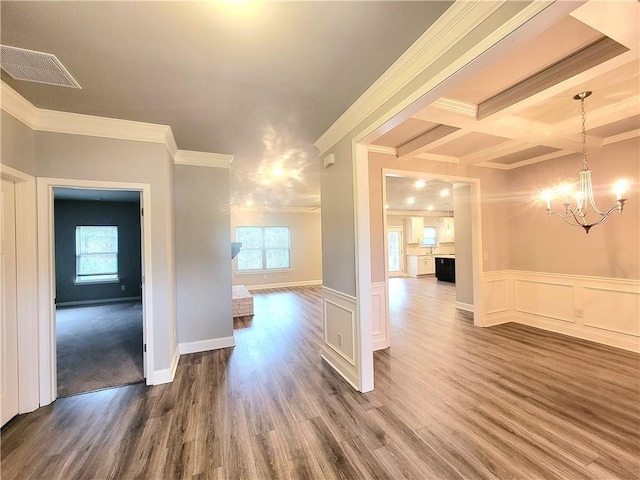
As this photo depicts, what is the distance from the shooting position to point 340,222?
285cm

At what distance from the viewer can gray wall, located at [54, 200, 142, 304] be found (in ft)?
21.1

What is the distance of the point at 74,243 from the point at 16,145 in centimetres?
578

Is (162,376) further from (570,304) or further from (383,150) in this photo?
(570,304)

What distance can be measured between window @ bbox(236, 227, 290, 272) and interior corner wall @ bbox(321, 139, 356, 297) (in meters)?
5.85

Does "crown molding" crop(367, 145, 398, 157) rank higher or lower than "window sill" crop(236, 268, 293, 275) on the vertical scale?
higher

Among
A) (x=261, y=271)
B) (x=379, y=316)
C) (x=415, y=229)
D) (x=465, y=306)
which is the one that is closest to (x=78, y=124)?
(x=379, y=316)

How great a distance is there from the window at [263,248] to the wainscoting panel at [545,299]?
642 centimetres

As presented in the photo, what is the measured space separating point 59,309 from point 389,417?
25.4 ft

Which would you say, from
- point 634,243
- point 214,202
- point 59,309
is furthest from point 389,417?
point 59,309

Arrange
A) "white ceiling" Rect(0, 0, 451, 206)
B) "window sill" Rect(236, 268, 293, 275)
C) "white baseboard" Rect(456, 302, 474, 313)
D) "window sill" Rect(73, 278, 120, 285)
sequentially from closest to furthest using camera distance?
1. "white ceiling" Rect(0, 0, 451, 206)
2. "white baseboard" Rect(456, 302, 474, 313)
3. "window sill" Rect(73, 278, 120, 285)
4. "window sill" Rect(236, 268, 293, 275)

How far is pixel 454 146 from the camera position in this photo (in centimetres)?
352

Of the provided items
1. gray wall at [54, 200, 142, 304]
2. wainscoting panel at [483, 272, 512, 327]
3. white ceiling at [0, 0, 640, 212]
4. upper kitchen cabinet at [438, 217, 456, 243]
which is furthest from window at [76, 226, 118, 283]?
upper kitchen cabinet at [438, 217, 456, 243]

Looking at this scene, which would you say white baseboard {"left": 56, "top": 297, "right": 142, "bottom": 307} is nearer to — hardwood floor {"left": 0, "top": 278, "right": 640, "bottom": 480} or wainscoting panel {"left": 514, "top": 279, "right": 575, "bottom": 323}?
hardwood floor {"left": 0, "top": 278, "right": 640, "bottom": 480}

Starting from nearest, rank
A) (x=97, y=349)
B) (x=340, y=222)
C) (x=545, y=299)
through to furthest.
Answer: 1. (x=340, y=222)
2. (x=97, y=349)
3. (x=545, y=299)
